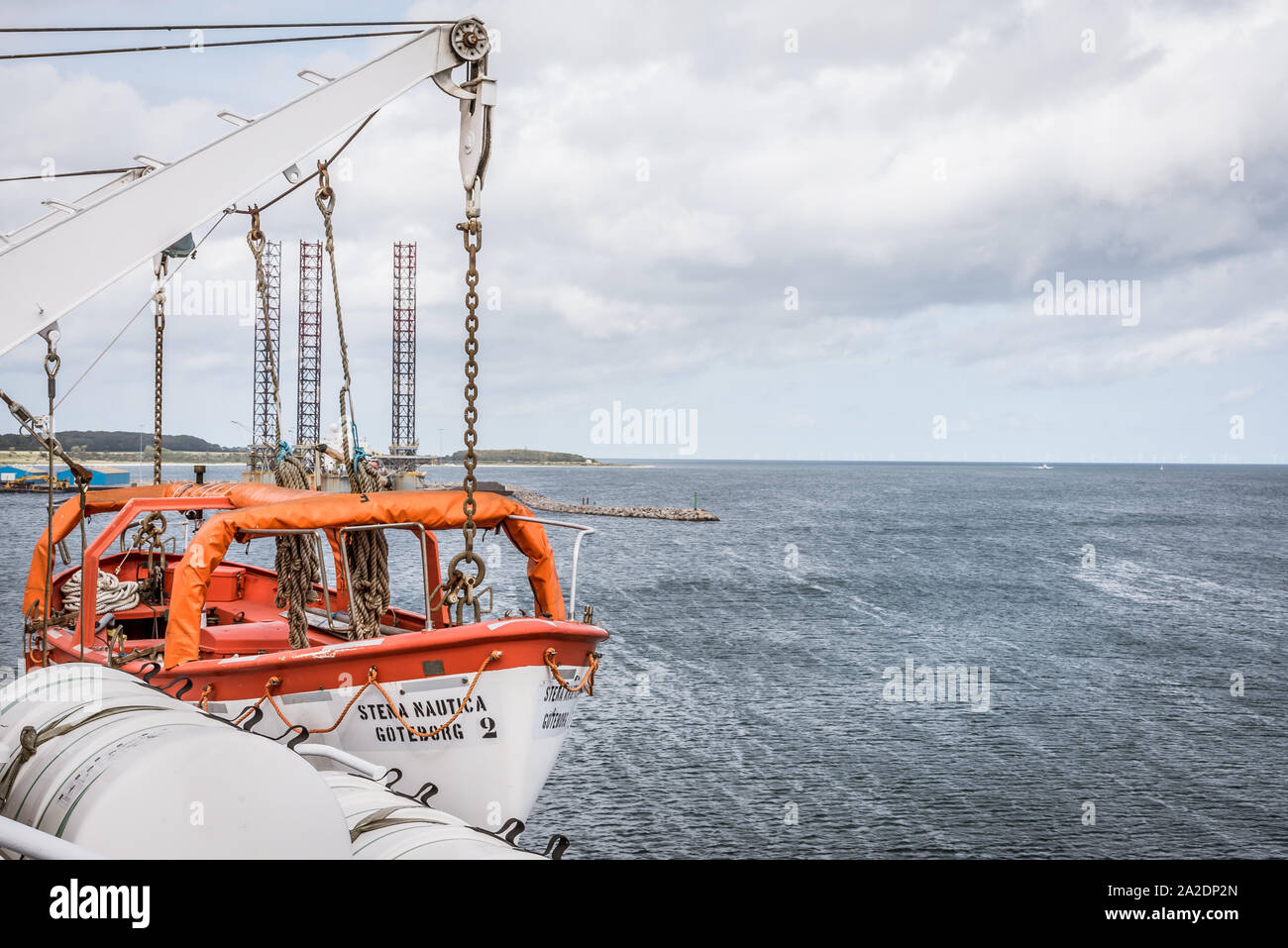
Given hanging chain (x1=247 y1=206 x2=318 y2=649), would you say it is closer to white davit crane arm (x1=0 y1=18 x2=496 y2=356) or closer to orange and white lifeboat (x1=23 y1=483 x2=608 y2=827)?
orange and white lifeboat (x1=23 y1=483 x2=608 y2=827)

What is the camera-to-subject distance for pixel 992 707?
24922mm

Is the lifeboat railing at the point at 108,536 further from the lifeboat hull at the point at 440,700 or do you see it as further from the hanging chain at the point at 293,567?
the lifeboat hull at the point at 440,700

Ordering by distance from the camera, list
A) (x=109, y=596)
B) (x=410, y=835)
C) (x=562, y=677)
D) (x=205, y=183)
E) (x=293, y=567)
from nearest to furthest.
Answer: (x=410, y=835), (x=205, y=183), (x=562, y=677), (x=293, y=567), (x=109, y=596)

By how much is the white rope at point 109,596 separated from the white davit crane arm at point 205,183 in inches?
258

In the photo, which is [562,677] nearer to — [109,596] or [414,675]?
[414,675]

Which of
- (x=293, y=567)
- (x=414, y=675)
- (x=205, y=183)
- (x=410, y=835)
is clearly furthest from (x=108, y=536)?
(x=410, y=835)

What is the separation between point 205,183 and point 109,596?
876 cm

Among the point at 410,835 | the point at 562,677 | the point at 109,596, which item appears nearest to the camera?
the point at 410,835

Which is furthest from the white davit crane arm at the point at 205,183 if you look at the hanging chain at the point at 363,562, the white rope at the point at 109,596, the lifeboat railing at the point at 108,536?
the white rope at the point at 109,596

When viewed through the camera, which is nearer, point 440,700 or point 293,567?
point 440,700

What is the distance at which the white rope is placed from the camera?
13.6 m

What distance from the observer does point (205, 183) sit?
6988 mm
